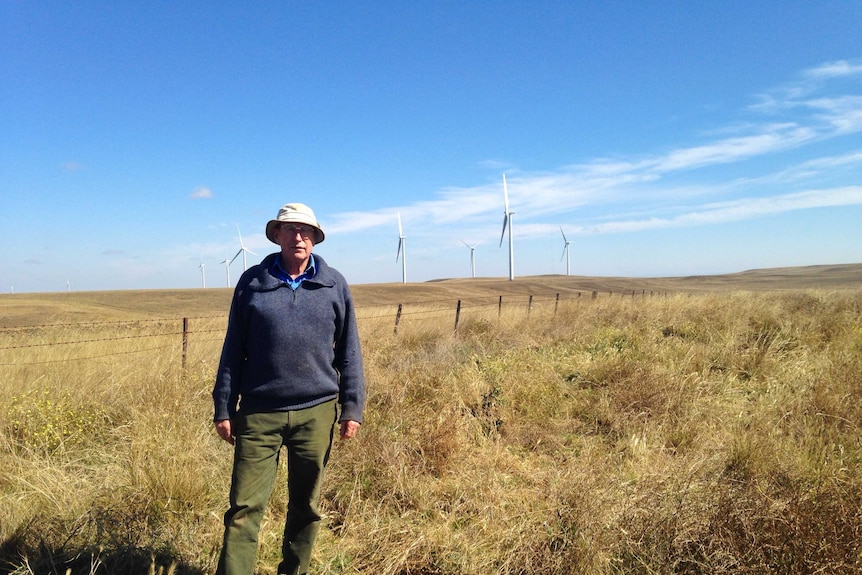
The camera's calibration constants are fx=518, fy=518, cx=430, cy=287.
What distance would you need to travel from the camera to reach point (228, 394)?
262cm

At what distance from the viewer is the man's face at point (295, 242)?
274 centimetres

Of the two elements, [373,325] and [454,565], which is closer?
[454,565]

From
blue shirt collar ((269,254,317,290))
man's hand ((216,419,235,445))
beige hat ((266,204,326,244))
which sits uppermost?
beige hat ((266,204,326,244))

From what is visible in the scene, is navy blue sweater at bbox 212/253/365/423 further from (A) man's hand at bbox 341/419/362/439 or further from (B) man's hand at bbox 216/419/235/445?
(A) man's hand at bbox 341/419/362/439

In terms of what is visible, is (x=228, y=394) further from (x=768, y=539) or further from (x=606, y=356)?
(x=606, y=356)

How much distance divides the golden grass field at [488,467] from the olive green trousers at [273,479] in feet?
1.09

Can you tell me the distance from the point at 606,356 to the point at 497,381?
228 cm

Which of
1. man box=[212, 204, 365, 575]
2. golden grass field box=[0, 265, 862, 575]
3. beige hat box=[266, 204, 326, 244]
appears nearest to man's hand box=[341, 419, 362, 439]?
man box=[212, 204, 365, 575]

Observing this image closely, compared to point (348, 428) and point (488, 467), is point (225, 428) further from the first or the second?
point (488, 467)

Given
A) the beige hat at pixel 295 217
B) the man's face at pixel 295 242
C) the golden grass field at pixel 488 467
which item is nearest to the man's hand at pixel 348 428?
the golden grass field at pixel 488 467

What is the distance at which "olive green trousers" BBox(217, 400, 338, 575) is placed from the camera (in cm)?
254

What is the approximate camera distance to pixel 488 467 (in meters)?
4.01

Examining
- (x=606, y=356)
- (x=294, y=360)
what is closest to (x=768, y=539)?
(x=294, y=360)

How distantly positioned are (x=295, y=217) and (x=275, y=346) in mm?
674
